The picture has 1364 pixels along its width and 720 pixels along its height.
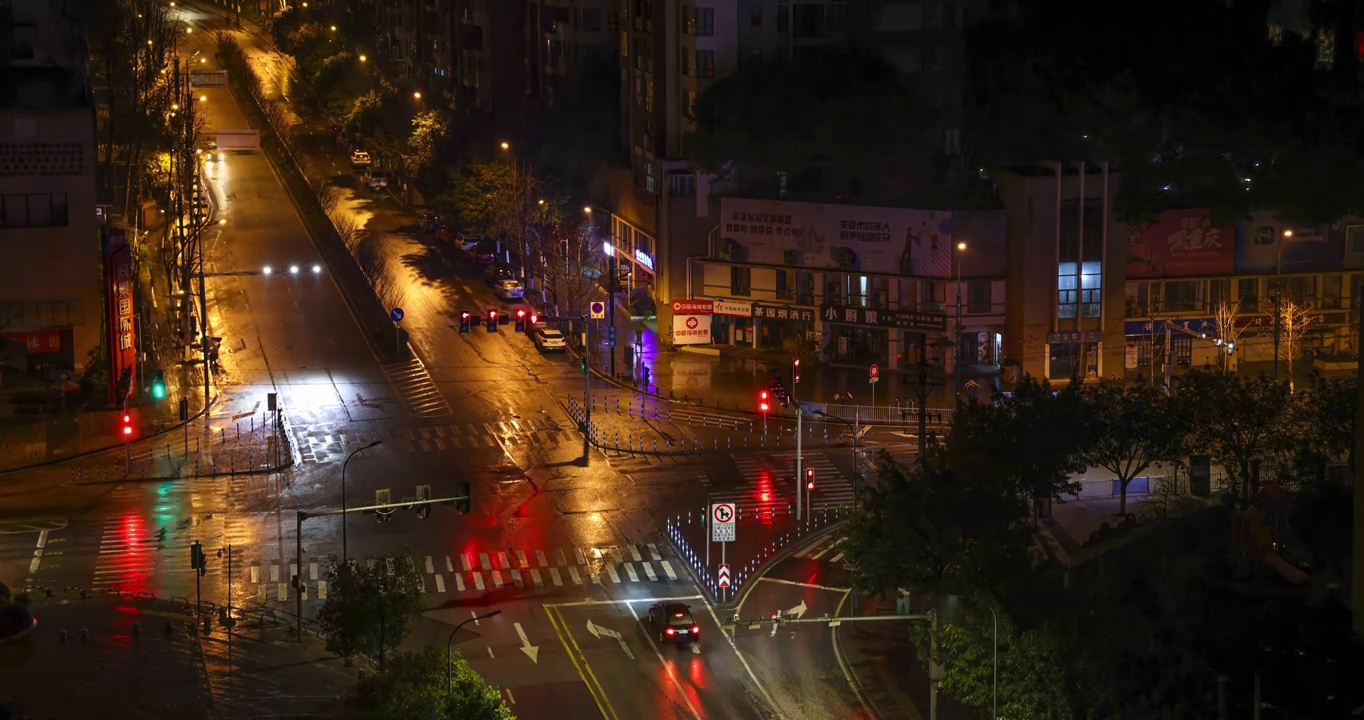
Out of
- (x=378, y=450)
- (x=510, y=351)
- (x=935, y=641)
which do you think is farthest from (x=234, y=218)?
(x=935, y=641)

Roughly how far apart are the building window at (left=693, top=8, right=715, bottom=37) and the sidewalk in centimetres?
5836

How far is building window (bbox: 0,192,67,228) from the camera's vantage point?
314 feet

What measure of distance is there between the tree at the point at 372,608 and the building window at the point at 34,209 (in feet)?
156

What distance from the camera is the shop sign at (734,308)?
106 meters

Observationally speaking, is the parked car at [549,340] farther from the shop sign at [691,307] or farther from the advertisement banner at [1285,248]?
the advertisement banner at [1285,248]

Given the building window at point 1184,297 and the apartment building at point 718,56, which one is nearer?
the building window at point 1184,297

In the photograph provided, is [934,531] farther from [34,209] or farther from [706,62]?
[706,62]

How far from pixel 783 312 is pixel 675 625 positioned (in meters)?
45.2

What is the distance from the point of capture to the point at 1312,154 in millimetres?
79250

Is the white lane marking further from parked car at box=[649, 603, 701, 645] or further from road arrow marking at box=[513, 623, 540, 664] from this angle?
road arrow marking at box=[513, 623, 540, 664]

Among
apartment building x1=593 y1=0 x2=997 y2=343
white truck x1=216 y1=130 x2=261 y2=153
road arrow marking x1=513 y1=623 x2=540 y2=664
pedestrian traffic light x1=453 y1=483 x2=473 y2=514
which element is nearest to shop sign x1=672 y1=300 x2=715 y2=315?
apartment building x1=593 y1=0 x2=997 y2=343

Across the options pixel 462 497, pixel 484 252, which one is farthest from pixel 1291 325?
pixel 484 252

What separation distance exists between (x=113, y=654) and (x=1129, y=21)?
160 ft

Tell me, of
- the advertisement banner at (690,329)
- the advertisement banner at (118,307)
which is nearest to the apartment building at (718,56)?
the advertisement banner at (690,329)
